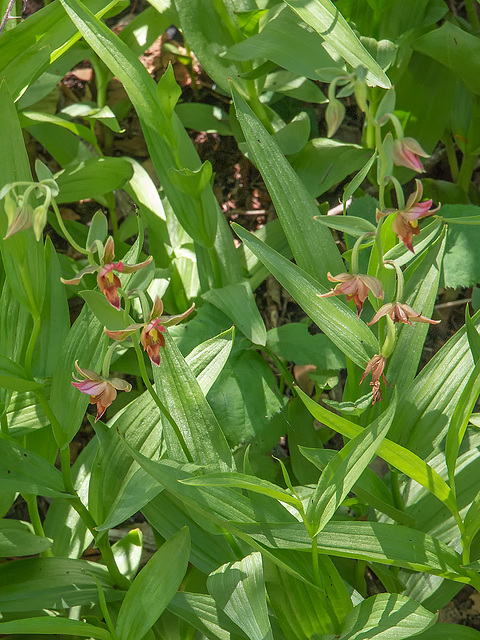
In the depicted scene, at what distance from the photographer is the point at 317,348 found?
123 cm

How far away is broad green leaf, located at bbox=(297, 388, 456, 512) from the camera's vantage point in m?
0.91

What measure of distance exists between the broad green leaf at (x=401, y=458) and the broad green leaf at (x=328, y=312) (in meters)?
0.12

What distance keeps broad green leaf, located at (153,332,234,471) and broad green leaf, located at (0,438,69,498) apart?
8.3 inches

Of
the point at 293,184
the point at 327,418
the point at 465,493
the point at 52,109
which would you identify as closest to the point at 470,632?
the point at 465,493

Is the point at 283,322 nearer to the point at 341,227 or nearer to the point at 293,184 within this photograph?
the point at 293,184

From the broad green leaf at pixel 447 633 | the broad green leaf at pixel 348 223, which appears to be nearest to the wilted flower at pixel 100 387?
the broad green leaf at pixel 348 223

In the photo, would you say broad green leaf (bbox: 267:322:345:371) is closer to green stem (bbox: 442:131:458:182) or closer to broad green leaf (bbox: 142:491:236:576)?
broad green leaf (bbox: 142:491:236:576)

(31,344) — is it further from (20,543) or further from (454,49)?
(454,49)

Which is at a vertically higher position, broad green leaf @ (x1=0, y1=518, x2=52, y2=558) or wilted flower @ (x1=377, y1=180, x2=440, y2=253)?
wilted flower @ (x1=377, y1=180, x2=440, y2=253)

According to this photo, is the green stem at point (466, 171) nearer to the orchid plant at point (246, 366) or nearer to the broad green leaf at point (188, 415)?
the orchid plant at point (246, 366)

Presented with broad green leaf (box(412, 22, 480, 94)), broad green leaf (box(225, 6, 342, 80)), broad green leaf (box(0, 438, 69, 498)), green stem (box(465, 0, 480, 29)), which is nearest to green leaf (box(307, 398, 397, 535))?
broad green leaf (box(0, 438, 69, 498))

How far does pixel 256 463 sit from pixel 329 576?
37 centimetres

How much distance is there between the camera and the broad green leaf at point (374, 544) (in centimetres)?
93

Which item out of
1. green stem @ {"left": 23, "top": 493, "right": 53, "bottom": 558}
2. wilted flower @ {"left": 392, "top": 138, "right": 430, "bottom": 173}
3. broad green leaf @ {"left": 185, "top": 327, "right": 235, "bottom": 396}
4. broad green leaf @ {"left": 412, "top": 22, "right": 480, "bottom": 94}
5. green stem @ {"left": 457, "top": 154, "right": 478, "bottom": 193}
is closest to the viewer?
wilted flower @ {"left": 392, "top": 138, "right": 430, "bottom": 173}
